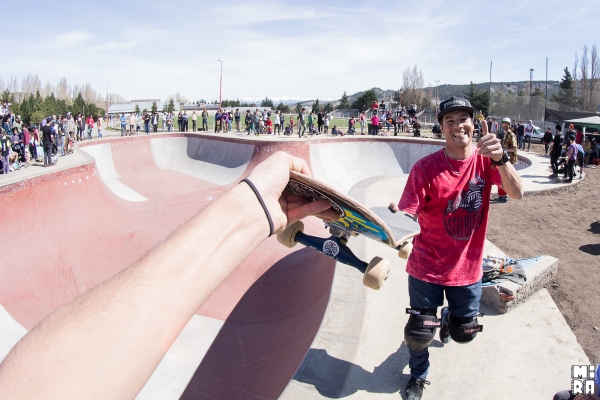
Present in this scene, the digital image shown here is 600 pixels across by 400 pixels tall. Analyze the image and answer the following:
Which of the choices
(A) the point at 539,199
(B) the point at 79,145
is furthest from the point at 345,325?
(B) the point at 79,145

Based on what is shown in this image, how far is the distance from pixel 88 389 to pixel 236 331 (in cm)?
477

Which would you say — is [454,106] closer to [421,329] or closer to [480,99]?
[421,329]

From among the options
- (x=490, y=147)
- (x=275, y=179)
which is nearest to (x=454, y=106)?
(x=490, y=147)

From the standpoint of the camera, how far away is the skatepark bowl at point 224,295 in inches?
135

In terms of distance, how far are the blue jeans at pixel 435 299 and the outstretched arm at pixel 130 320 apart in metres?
2.14

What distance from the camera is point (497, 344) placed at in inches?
136

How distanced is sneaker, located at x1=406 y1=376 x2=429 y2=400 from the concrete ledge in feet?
5.07

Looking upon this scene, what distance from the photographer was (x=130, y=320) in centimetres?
79

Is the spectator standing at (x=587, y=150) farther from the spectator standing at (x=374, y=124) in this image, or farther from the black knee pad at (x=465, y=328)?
the black knee pad at (x=465, y=328)

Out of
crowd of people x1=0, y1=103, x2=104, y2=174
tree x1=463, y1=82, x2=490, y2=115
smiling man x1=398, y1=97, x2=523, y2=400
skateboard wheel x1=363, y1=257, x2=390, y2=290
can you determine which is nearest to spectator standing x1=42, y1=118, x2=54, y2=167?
crowd of people x1=0, y1=103, x2=104, y2=174

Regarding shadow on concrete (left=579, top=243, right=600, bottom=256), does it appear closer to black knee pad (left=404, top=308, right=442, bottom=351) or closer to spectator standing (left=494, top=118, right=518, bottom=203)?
spectator standing (left=494, top=118, right=518, bottom=203)

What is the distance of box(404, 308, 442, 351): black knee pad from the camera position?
9.23 ft

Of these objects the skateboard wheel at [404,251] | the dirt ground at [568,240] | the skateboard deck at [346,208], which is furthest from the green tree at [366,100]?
the skateboard deck at [346,208]

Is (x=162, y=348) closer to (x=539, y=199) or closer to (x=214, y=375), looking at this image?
(x=214, y=375)
